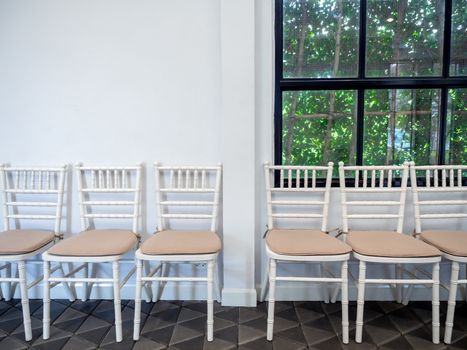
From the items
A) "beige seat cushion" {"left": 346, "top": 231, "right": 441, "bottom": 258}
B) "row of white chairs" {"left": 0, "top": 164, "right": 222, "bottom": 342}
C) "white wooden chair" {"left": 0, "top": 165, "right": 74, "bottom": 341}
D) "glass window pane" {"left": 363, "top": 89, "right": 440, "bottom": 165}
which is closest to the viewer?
"beige seat cushion" {"left": 346, "top": 231, "right": 441, "bottom": 258}

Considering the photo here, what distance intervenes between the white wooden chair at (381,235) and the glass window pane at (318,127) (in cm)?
19

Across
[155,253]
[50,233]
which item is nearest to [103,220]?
[50,233]

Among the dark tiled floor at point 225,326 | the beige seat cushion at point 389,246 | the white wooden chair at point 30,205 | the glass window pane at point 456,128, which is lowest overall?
the dark tiled floor at point 225,326

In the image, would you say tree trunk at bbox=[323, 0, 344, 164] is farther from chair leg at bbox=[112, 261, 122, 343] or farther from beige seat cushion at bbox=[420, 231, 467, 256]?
chair leg at bbox=[112, 261, 122, 343]

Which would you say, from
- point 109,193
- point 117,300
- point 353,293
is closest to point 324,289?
point 353,293

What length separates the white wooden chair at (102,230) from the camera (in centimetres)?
164

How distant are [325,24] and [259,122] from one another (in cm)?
77

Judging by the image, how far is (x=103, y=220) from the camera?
2.09 m

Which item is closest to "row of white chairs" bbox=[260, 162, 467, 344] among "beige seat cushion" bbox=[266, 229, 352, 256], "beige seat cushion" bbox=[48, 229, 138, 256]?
"beige seat cushion" bbox=[266, 229, 352, 256]

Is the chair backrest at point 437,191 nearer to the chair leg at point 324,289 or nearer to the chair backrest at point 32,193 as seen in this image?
the chair leg at point 324,289

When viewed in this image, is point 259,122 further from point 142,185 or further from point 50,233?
point 50,233

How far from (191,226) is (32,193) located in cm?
107

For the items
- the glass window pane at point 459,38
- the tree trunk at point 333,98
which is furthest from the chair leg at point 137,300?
the glass window pane at point 459,38

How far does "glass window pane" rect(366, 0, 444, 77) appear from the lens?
201 cm
